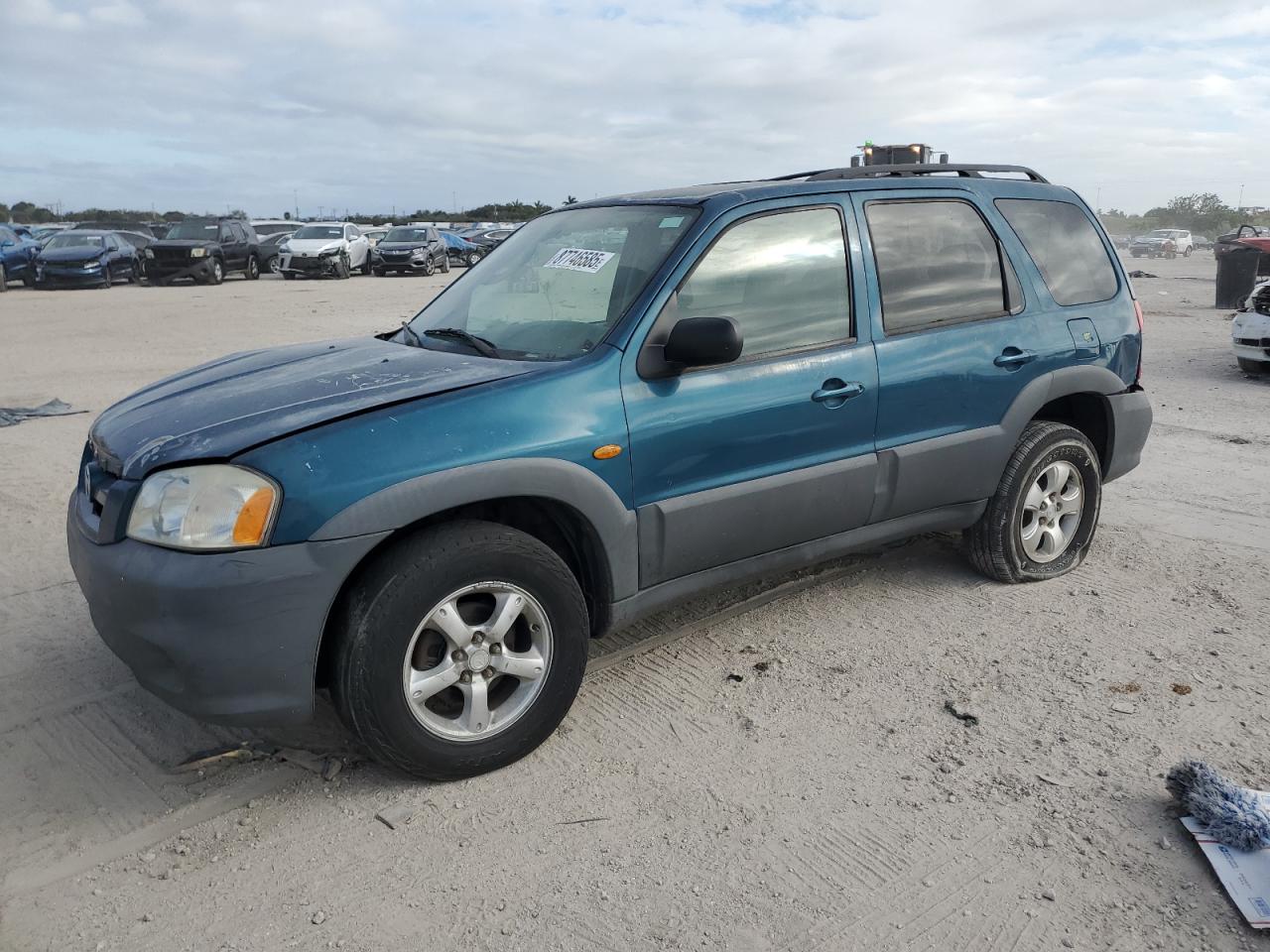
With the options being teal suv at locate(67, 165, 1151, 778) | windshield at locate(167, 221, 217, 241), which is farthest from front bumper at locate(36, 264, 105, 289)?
teal suv at locate(67, 165, 1151, 778)

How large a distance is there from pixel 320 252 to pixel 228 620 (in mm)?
24991

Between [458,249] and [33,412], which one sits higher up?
[458,249]

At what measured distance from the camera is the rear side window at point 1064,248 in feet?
15.3

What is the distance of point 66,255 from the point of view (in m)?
23.0

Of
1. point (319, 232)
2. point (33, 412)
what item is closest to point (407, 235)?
point (319, 232)

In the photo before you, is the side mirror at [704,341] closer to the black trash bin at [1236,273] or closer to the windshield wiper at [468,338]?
the windshield wiper at [468,338]

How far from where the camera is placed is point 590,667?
157 inches

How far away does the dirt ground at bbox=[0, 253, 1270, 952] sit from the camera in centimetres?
256

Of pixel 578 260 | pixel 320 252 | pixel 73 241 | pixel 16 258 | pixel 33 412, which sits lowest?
pixel 33 412

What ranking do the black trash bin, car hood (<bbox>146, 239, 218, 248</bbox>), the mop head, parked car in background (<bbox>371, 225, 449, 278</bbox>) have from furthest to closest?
parked car in background (<bbox>371, 225, 449, 278</bbox>), car hood (<bbox>146, 239, 218, 248</bbox>), the black trash bin, the mop head

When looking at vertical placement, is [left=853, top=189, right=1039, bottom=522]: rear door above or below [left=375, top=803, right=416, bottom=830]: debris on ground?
above

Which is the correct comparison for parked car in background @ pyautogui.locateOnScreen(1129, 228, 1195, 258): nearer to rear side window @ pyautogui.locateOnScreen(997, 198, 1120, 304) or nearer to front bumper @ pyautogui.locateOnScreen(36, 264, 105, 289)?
front bumper @ pyautogui.locateOnScreen(36, 264, 105, 289)

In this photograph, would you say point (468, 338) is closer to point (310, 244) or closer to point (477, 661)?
point (477, 661)

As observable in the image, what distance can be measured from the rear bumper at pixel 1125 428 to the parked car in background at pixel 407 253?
25063 millimetres
